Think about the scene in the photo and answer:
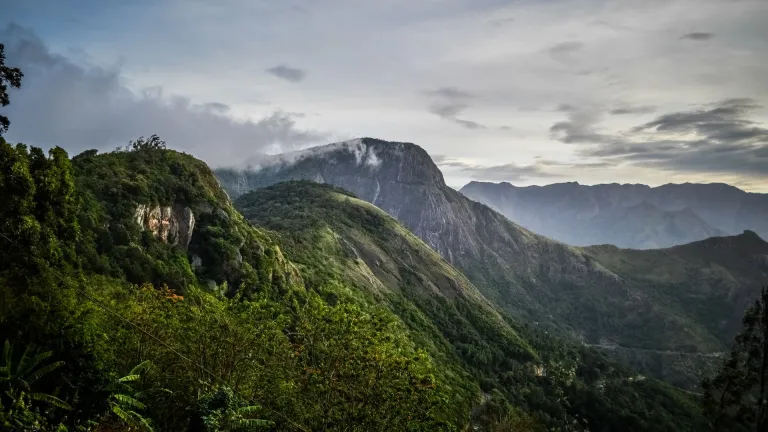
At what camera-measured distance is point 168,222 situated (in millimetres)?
68812

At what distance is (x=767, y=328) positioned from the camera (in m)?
40.6

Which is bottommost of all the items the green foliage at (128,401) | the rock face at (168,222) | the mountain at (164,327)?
the green foliage at (128,401)

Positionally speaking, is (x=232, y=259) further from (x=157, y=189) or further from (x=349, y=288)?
(x=349, y=288)

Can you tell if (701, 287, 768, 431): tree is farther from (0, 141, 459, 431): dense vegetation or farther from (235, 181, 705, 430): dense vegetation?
(235, 181, 705, 430): dense vegetation

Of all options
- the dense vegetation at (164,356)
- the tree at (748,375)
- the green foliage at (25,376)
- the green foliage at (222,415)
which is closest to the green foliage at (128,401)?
the dense vegetation at (164,356)

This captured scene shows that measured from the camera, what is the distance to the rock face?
63909 mm

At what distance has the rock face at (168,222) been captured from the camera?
63909 mm

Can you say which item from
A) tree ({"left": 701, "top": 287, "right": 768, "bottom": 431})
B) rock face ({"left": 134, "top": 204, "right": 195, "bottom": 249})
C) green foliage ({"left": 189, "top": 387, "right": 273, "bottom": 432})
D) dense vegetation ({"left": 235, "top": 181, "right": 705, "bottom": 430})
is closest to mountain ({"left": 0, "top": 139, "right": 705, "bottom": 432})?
green foliage ({"left": 189, "top": 387, "right": 273, "bottom": 432})

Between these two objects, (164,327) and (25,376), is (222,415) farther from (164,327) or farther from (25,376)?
(25,376)

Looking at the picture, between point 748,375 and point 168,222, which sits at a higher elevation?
point 168,222

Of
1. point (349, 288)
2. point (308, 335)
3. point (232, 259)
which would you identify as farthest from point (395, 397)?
point (349, 288)

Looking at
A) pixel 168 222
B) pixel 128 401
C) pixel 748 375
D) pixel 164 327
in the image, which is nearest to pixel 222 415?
pixel 128 401

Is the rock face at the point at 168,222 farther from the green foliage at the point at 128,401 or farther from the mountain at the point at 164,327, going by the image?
the green foliage at the point at 128,401

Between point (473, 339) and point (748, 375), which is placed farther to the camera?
point (473, 339)
